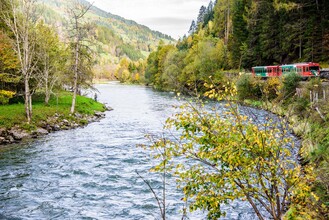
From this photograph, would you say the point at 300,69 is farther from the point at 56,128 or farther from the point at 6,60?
the point at 6,60

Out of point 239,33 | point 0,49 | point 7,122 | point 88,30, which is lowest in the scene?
point 7,122

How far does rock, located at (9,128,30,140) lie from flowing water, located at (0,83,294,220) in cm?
138

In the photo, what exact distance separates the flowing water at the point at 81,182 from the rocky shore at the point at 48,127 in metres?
1.39

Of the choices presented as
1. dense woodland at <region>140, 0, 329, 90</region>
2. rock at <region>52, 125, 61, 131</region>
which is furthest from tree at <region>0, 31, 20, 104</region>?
dense woodland at <region>140, 0, 329, 90</region>

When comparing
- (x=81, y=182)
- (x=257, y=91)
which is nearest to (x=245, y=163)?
(x=81, y=182)

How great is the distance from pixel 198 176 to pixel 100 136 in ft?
69.4

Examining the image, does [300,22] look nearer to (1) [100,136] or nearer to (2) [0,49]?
(1) [100,136]

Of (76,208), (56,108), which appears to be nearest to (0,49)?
(56,108)

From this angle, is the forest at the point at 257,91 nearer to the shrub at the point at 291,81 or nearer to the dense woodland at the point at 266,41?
the dense woodland at the point at 266,41

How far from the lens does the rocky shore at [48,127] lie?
24234mm

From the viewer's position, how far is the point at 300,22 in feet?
171

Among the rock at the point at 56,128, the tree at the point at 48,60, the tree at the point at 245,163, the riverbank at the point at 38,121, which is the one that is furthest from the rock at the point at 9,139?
the tree at the point at 245,163

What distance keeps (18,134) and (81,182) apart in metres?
12.1

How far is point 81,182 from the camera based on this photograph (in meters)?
15.8
